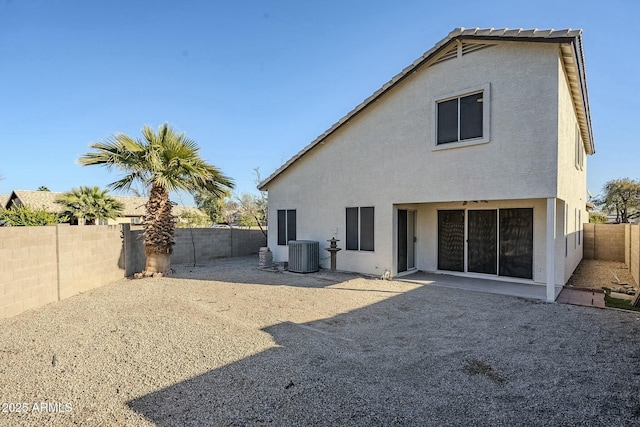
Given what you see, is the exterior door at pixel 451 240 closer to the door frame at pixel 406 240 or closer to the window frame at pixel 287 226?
the door frame at pixel 406 240

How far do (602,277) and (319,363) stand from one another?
12264mm

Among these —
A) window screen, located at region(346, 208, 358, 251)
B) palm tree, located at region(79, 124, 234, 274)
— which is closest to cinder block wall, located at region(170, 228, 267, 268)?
palm tree, located at region(79, 124, 234, 274)

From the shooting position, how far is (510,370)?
425cm

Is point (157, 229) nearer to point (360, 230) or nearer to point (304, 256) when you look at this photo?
point (304, 256)

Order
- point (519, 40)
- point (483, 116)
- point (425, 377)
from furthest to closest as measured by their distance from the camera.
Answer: point (483, 116) < point (519, 40) < point (425, 377)

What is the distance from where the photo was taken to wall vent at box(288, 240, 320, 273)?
39.7 feet

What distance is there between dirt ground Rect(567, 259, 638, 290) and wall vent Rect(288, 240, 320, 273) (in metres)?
8.19

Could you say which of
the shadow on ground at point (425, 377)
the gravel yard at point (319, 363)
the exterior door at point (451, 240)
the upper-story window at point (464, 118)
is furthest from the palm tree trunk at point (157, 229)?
the exterior door at point (451, 240)

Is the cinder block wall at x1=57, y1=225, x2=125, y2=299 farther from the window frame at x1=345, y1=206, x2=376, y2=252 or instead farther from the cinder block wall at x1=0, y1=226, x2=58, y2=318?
the window frame at x1=345, y1=206, x2=376, y2=252

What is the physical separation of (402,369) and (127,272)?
428 inches

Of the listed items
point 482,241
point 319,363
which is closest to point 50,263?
point 319,363

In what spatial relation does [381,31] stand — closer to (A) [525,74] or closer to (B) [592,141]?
(A) [525,74]

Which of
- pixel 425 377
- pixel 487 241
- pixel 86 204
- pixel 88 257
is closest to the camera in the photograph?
pixel 425 377

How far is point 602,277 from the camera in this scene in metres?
11.5
